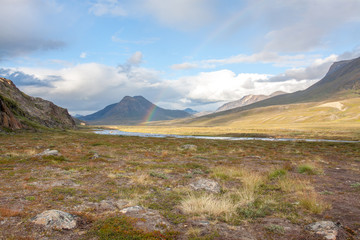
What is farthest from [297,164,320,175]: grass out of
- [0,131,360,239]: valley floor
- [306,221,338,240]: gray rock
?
[306,221,338,240]: gray rock

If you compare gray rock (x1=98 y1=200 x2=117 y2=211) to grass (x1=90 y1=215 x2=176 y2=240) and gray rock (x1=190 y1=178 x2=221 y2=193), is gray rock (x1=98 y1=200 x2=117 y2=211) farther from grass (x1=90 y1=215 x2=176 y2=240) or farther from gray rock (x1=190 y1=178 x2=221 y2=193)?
gray rock (x1=190 y1=178 x2=221 y2=193)

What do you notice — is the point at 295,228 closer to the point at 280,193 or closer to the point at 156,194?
the point at 280,193

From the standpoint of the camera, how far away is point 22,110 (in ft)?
270

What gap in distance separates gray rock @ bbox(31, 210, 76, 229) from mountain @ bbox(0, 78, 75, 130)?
63.4 metres

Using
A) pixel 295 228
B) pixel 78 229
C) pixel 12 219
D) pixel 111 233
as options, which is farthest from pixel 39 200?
pixel 295 228

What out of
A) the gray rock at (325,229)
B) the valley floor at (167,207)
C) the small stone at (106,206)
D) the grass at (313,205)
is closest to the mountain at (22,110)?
the valley floor at (167,207)

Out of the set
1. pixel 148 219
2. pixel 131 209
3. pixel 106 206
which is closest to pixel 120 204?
pixel 106 206

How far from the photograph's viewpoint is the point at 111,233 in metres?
5.80

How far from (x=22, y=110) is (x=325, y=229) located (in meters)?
103

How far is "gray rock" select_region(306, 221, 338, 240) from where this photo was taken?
19.4 feet

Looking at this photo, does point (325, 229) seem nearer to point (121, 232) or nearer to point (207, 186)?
point (207, 186)

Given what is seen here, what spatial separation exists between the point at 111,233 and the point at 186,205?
10.1 feet

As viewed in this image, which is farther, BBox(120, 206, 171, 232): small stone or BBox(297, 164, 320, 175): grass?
BBox(297, 164, 320, 175): grass

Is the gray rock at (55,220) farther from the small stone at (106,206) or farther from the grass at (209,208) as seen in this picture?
the grass at (209,208)
